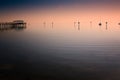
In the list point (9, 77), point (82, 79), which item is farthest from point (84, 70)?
point (9, 77)

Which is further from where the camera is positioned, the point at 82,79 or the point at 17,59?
the point at 17,59

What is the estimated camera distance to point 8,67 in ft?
53.3

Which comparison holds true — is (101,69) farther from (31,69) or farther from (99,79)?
(31,69)

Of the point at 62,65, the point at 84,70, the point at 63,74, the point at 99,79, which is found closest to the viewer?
the point at 99,79

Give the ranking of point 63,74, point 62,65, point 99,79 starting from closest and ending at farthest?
point 99,79
point 63,74
point 62,65

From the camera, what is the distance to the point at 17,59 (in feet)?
63.2

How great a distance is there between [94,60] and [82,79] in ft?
18.7

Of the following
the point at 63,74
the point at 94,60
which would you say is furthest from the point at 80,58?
the point at 63,74

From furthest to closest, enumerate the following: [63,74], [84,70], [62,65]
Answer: [62,65], [84,70], [63,74]

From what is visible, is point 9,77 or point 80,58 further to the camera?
point 80,58

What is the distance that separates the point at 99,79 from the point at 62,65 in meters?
4.05

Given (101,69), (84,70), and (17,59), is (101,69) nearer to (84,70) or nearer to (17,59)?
(84,70)

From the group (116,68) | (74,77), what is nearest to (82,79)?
(74,77)

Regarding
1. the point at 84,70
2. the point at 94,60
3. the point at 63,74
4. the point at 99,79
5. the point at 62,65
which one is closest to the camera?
the point at 99,79
